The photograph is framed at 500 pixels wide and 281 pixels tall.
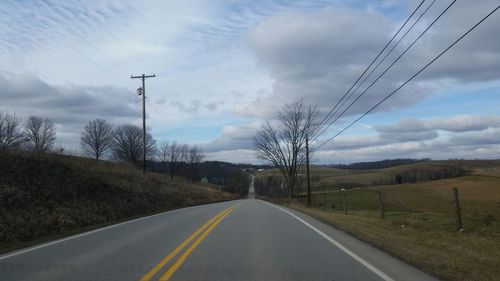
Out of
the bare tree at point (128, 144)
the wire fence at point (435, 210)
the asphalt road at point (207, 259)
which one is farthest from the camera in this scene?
the bare tree at point (128, 144)

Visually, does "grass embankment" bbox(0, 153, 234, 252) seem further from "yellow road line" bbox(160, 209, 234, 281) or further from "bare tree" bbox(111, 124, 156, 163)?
"bare tree" bbox(111, 124, 156, 163)

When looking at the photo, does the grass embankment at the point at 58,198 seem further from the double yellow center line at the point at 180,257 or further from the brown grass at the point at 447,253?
the brown grass at the point at 447,253

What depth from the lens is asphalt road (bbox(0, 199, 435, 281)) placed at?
8831 mm

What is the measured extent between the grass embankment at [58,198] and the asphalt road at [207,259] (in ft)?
8.43

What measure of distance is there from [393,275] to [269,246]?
4294 millimetres

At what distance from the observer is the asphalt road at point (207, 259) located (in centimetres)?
883

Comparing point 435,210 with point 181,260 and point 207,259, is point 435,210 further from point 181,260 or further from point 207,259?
point 181,260

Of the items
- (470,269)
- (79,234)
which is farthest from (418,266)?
(79,234)

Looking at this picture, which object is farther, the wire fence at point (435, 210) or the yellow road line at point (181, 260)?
the wire fence at point (435, 210)

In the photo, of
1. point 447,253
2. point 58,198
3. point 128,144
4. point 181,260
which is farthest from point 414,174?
point 181,260

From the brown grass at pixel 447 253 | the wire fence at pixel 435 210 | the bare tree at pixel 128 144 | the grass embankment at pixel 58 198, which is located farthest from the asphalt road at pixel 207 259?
the bare tree at pixel 128 144

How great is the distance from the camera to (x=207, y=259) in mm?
10500

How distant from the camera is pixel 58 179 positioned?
27.1m

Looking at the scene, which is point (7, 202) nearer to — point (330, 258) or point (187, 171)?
point (330, 258)
